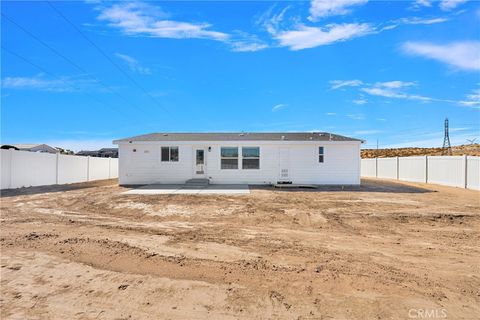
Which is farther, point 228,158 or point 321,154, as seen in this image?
point 228,158

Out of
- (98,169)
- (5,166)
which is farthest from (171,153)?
(98,169)

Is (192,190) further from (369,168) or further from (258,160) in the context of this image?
(369,168)

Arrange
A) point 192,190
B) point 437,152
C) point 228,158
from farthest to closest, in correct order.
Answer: point 437,152 < point 228,158 < point 192,190

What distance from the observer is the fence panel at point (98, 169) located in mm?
26094

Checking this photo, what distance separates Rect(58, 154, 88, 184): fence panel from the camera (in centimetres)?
2166

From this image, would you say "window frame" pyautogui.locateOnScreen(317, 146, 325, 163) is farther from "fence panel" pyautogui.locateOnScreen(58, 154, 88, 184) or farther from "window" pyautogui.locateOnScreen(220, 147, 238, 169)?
"fence panel" pyautogui.locateOnScreen(58, 154, 88, 184)

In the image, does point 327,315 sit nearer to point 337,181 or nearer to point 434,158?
point 337,181

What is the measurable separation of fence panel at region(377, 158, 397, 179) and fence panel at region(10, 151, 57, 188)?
80.9 ft

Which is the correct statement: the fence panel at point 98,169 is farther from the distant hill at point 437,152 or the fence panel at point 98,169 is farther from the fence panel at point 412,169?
the distant hill at point 437,152

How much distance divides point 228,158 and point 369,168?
18.3 meters

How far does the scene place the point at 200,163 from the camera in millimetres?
19547

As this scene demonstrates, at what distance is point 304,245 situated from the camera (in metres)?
6.58

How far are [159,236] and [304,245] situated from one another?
124 inches

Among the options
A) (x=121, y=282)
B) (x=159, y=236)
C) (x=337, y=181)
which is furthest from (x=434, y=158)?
(x=121, y=282)
